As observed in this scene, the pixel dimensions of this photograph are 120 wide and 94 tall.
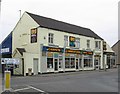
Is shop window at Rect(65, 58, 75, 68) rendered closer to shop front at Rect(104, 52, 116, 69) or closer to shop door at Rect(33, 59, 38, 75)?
shop door at Rect(33, 59, 38, 75)

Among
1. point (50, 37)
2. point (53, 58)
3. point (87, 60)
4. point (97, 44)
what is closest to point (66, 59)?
point (53, 58)

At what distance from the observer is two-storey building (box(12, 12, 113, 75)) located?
3275 centimetres

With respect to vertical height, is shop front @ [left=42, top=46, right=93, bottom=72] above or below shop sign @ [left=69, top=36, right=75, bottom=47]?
below

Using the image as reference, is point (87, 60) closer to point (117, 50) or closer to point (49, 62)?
point (49, 62)

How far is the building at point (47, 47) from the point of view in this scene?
107 ft

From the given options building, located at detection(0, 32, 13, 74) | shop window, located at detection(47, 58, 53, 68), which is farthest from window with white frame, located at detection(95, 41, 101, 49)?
building, located at detection(0, 32, 13, 74)

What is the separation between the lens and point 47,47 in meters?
33.9

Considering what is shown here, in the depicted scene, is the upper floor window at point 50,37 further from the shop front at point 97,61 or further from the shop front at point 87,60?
the shop front at point 97,61

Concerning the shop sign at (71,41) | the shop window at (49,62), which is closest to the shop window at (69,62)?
the shop sign at (71,41)

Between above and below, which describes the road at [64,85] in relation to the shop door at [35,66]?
below

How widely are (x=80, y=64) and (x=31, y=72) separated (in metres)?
11.8

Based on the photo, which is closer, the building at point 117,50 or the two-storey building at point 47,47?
the two-storey building at point 47,47

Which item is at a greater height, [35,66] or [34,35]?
[34,35]

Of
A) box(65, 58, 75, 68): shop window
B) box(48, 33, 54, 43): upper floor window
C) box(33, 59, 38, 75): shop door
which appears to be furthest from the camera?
box(65, 58, 75, 68): shop window
